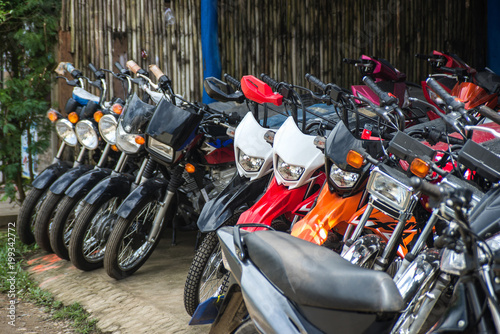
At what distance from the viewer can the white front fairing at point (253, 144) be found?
3371 millimetres

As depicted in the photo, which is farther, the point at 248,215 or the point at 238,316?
the point at 248,215

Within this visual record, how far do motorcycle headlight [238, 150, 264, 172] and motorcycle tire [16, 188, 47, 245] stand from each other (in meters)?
2.44

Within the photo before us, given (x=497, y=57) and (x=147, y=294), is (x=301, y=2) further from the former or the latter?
(x=147, y=294)

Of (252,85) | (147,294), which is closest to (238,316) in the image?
(252,85)

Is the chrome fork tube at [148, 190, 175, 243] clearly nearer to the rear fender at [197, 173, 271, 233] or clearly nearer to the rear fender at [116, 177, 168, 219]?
the rear fender at [116, 177, 168, 219]

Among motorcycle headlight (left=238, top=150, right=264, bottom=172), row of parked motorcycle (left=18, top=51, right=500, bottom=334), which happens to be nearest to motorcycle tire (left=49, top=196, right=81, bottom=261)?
row of parked motorcycle (left=18, top=51, right=500, bottom=334)

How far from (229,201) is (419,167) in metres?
1.49

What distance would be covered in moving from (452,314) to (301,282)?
0.44 m

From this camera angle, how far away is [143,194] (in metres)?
4.08

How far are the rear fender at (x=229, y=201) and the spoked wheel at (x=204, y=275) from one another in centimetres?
10

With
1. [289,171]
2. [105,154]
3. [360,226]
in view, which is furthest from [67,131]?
[360,226]

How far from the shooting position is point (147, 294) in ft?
13.1

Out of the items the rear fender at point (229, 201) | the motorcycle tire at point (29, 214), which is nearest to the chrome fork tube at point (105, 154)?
the motorcycle tire at point (29, 214)

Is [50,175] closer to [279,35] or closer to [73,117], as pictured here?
[73,117]
